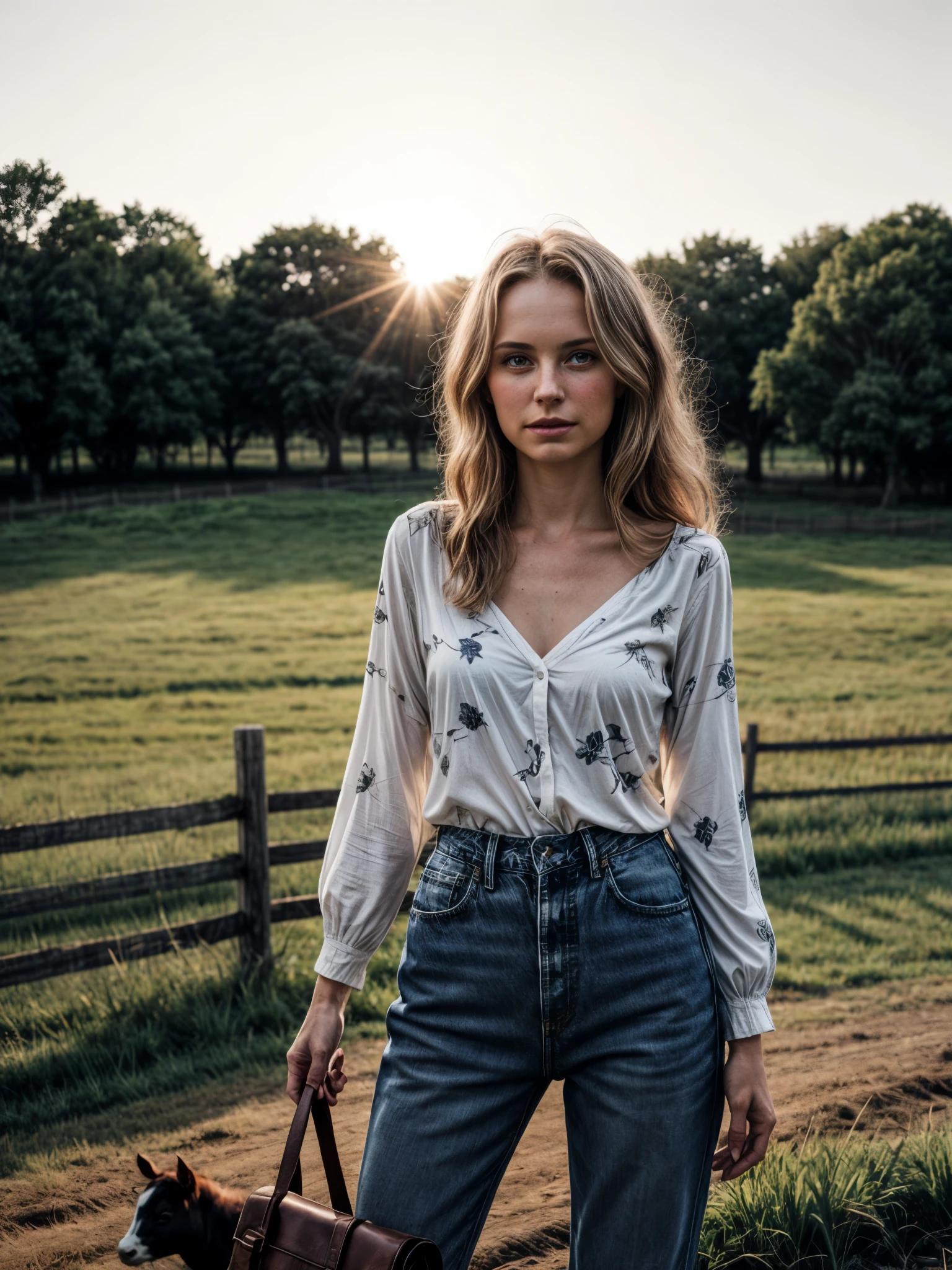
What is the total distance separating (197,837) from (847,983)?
6071 millimetres

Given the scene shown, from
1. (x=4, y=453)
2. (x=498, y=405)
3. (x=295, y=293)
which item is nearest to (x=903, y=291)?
(x=295, y=293)

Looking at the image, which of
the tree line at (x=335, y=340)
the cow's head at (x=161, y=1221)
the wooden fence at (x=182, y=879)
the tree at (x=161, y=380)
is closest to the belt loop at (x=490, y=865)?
the cow's head at (x=161, y=1221)

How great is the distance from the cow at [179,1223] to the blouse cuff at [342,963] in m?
1.59

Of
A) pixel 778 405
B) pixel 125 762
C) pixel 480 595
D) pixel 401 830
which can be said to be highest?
pixel 778 405

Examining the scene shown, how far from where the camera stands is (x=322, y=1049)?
188 centimetres

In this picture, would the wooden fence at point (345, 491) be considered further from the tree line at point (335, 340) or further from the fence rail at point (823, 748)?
the fence rail at point (823, 748)

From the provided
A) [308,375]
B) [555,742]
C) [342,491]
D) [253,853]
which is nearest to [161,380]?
[308,375]

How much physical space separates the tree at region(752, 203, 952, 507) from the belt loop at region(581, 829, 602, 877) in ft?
139

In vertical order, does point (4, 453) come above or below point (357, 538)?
above

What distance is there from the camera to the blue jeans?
1719mm

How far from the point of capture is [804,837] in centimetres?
908

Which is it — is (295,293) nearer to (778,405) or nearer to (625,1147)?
(778,405)

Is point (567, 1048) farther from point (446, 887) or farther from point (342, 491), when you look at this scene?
point (342, 491)

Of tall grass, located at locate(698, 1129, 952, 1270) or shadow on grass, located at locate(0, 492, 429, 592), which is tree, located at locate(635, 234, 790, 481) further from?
tall grass, located at locate(698, 1129, 952, 1270)
